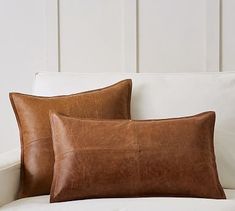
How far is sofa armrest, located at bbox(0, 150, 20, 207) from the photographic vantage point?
1593 mm

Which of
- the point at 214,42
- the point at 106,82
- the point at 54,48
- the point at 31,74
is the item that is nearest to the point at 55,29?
Answer: the point at 54,48

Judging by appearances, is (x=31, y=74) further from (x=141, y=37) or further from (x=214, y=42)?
(x=214, y=42)

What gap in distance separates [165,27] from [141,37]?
4.6 inches

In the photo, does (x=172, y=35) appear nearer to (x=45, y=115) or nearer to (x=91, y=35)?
(x=91, y=35)

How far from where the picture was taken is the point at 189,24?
221 centimetres

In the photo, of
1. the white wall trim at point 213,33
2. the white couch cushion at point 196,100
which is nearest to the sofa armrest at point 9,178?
the white couch cushion at point 196,100

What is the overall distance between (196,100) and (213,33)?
0.53 meters

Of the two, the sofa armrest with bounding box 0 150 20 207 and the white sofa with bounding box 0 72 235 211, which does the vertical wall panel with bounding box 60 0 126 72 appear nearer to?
the white sofa with bounding box 0 72 235 211

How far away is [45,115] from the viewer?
1.71 m

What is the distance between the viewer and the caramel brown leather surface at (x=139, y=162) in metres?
1.50

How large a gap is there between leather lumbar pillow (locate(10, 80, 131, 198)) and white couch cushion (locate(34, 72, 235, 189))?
2.7 inches

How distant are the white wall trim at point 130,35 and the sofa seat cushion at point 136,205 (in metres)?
0.93

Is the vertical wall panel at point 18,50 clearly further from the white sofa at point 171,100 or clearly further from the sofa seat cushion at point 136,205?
the sofa seat cushion at point 136,205

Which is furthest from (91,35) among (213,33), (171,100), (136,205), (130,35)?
(136,205)
